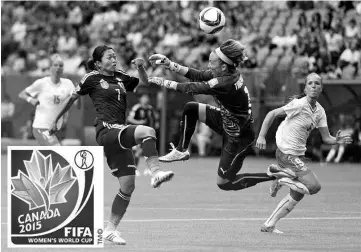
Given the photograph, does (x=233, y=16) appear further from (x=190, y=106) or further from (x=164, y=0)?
(x=190, y=106)

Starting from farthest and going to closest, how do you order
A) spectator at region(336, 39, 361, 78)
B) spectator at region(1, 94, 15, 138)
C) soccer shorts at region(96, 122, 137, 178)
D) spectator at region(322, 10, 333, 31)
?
spectator at region(1, 94, 15, 138), spectator at region(322, 10, 333, 31), spectator at region(336, 39, 361, 78), soccer shorts at region(96, 122, 137, 178)

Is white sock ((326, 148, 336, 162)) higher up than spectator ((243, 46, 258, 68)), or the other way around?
spectator ((243, 46, 258, 68))

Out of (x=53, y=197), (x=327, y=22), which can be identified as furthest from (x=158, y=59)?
(x=327, y=22)

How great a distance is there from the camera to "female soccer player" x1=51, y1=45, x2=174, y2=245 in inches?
465

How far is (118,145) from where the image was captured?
12008mm

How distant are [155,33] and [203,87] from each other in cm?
2333

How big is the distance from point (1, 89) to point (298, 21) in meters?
9.56

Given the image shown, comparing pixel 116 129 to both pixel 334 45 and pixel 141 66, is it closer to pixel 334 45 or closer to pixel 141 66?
pixel 141 66

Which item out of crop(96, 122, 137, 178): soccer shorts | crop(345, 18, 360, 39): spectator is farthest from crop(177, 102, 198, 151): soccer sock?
crop(345, 18, 360, 39): spectator

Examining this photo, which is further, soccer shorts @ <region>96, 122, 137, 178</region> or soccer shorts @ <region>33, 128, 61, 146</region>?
soccer shorts @ <region>33, 128, 61, 146</region>

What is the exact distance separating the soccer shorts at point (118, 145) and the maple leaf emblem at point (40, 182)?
5.03 feet

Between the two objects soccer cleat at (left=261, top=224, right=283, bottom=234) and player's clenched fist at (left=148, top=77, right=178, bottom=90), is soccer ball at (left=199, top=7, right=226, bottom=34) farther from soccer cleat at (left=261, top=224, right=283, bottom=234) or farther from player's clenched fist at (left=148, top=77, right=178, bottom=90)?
soccer cleat at (left=261, top=224, right=283, bottom=234)

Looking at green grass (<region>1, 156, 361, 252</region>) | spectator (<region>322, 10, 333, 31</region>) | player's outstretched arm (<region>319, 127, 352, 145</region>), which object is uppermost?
spectator (<region>322, 10, 333, 31</region>)

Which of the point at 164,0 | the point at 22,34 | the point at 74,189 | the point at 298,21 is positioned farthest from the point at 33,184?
the point at 22,34
